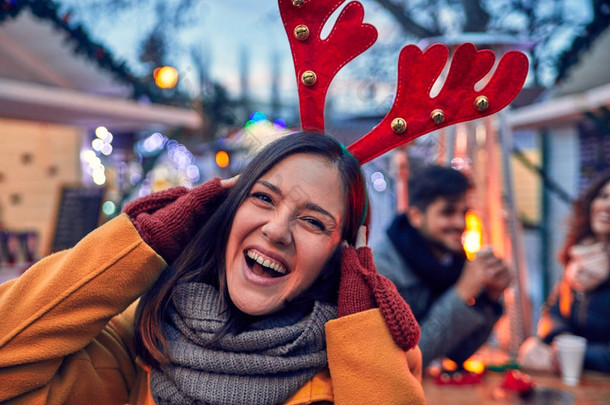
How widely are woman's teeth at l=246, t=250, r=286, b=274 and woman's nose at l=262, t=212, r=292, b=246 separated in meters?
0.05

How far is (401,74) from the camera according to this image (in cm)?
125

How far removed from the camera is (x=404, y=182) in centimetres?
302

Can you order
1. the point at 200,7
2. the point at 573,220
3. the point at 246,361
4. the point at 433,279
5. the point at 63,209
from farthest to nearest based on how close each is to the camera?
the point at 200,7 < the point at 63,209 < the point at 573,220 < the point at 433,279 < the point at 246,361

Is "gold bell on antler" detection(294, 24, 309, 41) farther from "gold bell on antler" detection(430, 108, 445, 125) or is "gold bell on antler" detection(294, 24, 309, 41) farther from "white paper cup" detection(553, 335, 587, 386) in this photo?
"white paper cup" detection(553, 335, 587, 386)

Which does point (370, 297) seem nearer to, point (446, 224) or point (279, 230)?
point (279, 230)

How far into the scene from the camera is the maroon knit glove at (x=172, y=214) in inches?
47.7

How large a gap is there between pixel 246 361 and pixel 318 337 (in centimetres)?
17

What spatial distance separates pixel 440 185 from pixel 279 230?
4.23 feet

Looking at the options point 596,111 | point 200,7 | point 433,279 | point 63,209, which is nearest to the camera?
point 433,279

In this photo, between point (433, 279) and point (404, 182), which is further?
point (404, 182)

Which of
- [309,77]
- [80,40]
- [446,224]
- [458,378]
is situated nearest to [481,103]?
[309,77]

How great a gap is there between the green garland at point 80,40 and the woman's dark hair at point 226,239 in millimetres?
1991

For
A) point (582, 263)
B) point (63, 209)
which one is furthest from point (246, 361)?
point (63, 209)

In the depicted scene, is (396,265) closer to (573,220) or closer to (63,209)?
(573,220)
